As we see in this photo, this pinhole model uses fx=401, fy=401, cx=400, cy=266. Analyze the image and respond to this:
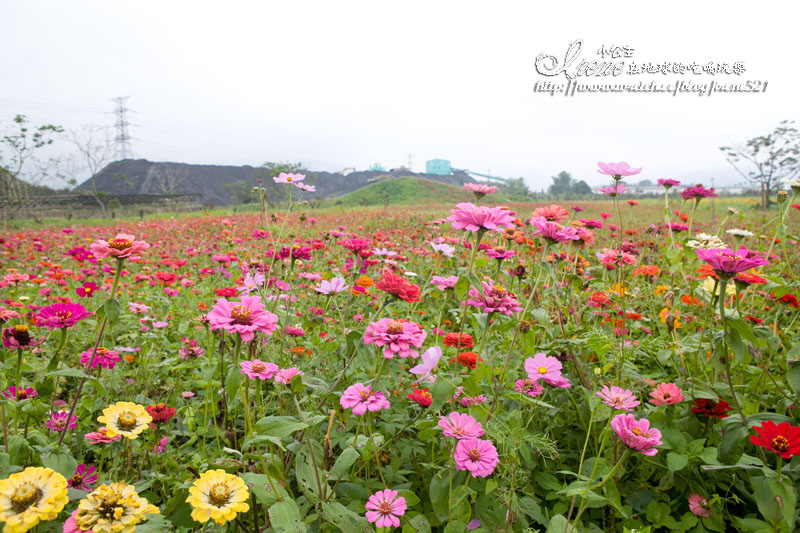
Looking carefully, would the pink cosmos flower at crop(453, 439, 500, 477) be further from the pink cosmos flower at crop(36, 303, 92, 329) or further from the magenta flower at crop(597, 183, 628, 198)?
the magenta flower at crop(597, 183, 628, 198)

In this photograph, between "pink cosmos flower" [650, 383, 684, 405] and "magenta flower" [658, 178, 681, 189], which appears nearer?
"pink cosmos flower" [650, 383, 684, 405]

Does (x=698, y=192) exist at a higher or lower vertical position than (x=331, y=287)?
higher

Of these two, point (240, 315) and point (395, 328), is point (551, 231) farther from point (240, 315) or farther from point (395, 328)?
point (240, 315)

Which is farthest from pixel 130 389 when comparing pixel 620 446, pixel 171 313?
pixel 620 446

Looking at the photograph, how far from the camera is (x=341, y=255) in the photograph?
4180mm

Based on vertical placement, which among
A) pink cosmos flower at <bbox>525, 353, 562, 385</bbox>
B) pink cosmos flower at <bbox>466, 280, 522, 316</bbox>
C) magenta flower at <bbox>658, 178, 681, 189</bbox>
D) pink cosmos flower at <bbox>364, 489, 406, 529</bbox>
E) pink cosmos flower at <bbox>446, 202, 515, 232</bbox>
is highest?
magenta flower at <bbox>658, 178, 681, 189</bbox>

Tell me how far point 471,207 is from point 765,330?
87 centimetres

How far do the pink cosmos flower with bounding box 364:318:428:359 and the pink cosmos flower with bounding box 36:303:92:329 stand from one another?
0.74 m

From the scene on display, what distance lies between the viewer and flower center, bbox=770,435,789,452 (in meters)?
0.86

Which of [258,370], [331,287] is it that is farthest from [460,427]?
[331,287]

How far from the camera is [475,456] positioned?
885 mm

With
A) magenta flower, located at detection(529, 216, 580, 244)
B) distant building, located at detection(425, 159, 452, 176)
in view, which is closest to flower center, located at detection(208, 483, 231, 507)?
magenta flower, located at detection(529, 216, 580, 244)

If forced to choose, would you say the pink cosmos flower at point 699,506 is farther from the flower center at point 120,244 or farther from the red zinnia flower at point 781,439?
the flower center at point 120,244

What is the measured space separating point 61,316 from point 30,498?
60 centimetres
